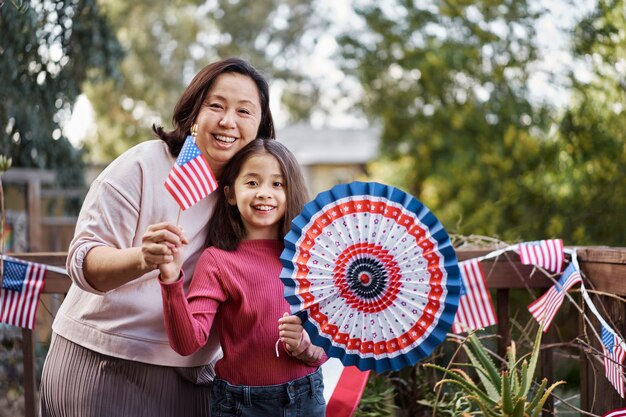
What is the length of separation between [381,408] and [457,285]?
1153mm

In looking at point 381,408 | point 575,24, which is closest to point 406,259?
point 381,408

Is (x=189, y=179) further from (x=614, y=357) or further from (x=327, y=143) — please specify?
(x=327, y=143)

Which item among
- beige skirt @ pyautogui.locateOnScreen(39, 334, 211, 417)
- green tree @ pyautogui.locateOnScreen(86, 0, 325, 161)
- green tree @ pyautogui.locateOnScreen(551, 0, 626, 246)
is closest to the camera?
beige skirt @ pyautogui.locateOnScreen(39, 334, 211, 417)

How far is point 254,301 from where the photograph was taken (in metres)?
2.12

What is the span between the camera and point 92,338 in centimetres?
212

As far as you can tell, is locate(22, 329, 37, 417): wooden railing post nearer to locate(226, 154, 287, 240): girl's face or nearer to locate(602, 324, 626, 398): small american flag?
locate(226, 154, 287, 240): girl's face

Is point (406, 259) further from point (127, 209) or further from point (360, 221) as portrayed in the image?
point (127, 209)

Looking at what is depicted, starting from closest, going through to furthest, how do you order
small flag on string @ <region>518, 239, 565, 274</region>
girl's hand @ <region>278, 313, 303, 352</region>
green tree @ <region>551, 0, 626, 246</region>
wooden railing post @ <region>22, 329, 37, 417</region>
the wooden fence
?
1. girl's hand @ <region>278, 313, 303, 352</region>
2. the wooden fence
3. small flag on string @ <region>518, 239, 565, 274</region>
4. wooden railing post @ <region>22, 329, 37, 417</region>
5. green tree @ <region>551, 0, 626, 246</region>

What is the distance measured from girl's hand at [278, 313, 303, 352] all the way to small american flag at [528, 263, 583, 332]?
105 cm

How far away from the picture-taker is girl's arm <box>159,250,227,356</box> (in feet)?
6.11

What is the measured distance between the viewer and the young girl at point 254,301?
6.78 feet

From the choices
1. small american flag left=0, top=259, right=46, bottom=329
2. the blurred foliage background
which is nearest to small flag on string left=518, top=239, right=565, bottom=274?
the blurred foliage background

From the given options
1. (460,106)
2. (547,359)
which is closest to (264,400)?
(547,359)

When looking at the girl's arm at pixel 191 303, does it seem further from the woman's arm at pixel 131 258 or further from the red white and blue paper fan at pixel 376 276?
the red white and blue paper fan at pixel 376 276
